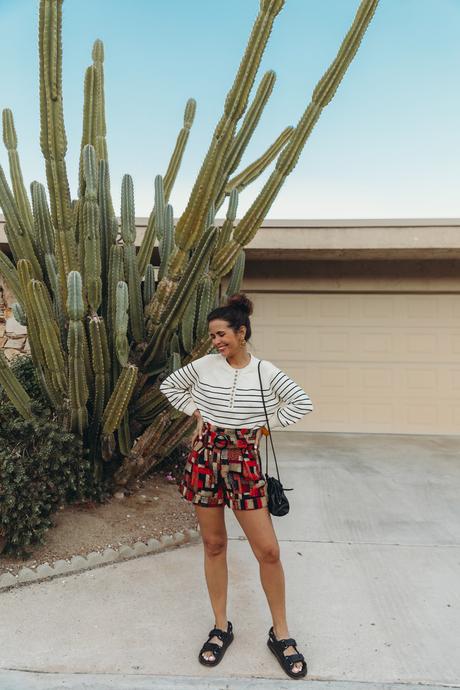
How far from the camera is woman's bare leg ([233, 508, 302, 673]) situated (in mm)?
2279

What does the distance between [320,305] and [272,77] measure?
4.85 metres

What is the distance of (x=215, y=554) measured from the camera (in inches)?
95.6

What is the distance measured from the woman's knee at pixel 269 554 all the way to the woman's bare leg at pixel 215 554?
8.2 inches

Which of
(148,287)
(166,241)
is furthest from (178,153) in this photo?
(148,287)

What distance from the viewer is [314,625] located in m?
2.66

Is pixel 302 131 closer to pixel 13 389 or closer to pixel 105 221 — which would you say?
pixel 105 221

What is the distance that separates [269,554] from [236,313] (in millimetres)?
1114

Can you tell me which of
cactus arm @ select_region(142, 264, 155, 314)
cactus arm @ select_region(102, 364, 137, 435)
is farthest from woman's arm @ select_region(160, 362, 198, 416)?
cactus arm @ select_region(142, 264, 155, 314)

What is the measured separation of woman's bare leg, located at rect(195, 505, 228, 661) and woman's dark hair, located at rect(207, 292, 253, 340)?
0.86m

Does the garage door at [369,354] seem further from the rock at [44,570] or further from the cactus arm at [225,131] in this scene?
the rock at [44,570]

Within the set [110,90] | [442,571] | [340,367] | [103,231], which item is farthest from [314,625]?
[340,367]

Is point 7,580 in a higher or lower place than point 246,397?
lower

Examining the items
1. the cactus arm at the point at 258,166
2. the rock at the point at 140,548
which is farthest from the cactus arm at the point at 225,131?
the rock at the point at 140,548

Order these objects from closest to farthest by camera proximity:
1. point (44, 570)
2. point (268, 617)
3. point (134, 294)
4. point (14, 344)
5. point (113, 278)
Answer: point (268, 617)
point (44, 570)
point (113, 278)
point (134, 294)
point (14, 344)
